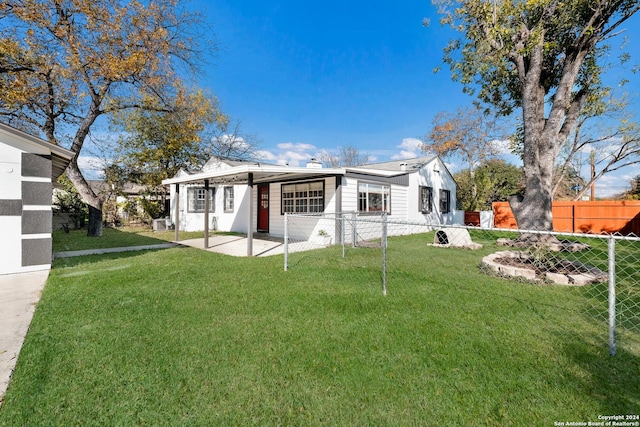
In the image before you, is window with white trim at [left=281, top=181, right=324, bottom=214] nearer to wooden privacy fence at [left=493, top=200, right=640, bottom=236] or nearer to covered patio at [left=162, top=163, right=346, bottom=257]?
covered patio at [left=162, top=163, right=346, bottom=257]

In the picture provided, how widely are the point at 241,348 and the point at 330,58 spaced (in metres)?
15.9

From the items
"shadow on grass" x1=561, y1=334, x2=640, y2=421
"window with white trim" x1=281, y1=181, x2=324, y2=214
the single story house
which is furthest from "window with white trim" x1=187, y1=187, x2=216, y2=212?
"shadow on grass" x1=561, y1=334, x2=640, y2=421

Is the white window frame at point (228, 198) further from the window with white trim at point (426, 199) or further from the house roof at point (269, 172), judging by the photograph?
the window with white trim at point (426, 199)

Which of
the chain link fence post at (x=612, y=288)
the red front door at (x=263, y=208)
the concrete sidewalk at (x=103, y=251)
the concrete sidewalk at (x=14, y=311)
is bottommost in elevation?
the concrete sidewalk at (x=14, y=311)

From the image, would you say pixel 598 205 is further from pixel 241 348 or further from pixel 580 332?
pixel 241 348

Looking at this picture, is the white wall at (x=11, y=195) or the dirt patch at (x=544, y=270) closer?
the dirt patch at (x=544, y=270)

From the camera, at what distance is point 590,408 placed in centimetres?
190

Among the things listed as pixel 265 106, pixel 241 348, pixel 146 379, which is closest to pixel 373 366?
pixel 241 348

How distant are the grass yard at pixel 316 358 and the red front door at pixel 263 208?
7.42m

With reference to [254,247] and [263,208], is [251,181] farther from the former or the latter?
[263,208]

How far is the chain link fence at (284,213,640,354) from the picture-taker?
312 centimetres

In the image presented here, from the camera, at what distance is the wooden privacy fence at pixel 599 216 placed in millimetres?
11906

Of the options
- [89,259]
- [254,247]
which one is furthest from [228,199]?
[89,259]

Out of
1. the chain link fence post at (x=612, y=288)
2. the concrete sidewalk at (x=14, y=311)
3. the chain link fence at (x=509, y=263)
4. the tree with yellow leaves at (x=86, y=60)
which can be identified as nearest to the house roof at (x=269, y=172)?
the chain link fence at (x=509, y=263)
